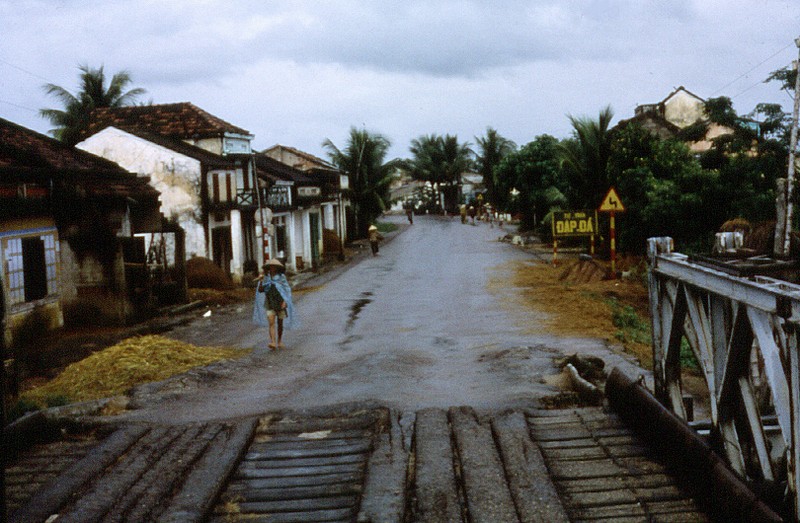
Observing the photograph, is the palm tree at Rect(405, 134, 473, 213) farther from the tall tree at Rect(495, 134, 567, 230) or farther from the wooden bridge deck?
the wooden bridge deck

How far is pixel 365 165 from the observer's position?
56375 mm

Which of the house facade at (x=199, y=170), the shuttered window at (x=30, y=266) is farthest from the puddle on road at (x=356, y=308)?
the shuttered window at (x=30, y=266)

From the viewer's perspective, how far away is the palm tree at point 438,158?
82.2 metres


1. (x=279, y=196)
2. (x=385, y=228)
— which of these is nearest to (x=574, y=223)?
(x=279, y=196)

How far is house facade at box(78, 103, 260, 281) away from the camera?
3008cm

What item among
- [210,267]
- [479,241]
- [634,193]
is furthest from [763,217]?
[479,241]

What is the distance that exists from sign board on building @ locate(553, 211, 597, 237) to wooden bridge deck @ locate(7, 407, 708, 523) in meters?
23.5

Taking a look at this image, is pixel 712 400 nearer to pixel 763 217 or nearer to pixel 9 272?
pixel 9 272

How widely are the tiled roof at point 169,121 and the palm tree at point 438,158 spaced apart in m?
46.7

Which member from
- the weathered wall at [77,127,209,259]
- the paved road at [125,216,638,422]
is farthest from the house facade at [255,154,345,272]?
the paved road at [125,216,638,422]

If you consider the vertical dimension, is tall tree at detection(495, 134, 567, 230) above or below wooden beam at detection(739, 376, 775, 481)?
above

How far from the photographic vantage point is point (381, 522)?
5.24 meters

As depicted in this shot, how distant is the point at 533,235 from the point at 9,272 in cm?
3649

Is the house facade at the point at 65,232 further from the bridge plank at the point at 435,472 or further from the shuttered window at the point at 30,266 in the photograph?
the bridge plank at the point at 435,472
